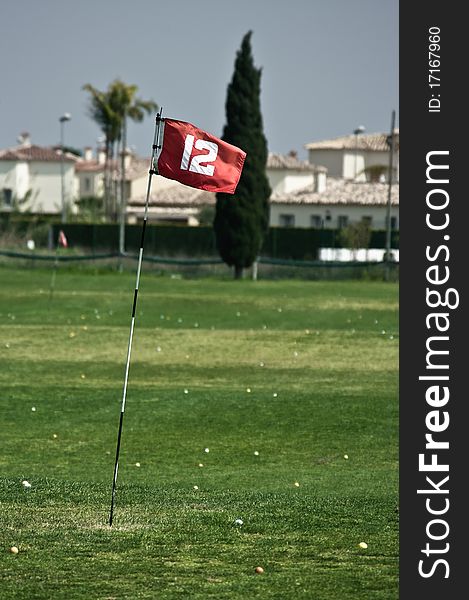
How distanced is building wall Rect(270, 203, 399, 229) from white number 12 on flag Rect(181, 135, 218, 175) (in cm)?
7717

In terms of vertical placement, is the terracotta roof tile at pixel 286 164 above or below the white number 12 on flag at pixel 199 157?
above

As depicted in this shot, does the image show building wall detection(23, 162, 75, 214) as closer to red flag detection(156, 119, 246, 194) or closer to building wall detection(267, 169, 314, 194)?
building wall detection(267, 169, 314, 194)

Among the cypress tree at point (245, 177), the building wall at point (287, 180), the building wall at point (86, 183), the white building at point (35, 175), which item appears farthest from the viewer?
the building wall at point (86, 183)

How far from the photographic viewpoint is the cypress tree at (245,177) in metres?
54.2

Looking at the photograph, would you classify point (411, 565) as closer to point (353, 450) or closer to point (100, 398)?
point (353, 450)

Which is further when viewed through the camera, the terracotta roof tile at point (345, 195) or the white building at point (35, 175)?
the white building at point (35, 175)

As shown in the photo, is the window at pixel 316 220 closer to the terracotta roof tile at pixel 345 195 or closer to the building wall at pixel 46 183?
the terracotta roof tile at pixel 345 195

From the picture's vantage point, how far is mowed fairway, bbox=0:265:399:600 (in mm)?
8992


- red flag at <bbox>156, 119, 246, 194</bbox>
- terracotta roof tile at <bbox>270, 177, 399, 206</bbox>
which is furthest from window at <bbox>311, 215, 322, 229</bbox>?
red flag at <bbox>156, 119, 246, 194</bbox>

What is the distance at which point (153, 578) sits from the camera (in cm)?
874

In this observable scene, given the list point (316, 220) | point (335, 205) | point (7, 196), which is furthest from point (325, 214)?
point (7, 196)

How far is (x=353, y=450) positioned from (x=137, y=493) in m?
4.57

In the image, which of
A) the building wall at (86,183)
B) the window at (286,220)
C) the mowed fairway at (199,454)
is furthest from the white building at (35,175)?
the mowed fairway at (199,454)

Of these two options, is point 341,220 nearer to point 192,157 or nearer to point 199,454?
point 199,454
